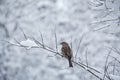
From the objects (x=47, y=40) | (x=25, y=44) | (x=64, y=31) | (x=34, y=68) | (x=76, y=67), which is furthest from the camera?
(x=34, y=68)

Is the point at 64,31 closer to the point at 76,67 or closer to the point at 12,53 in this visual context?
the point at 12,53

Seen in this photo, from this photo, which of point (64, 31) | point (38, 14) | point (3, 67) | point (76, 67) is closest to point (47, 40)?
point (64, 31)

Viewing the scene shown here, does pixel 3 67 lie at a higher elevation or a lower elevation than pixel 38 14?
lower

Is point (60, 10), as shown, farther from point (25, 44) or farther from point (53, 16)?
point (25, 44)

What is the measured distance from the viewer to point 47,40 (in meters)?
9.26

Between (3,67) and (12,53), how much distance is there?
66.4 inches

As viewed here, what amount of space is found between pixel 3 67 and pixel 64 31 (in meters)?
3.06

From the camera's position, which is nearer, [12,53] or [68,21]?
[68,21]

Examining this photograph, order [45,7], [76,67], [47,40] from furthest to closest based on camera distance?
[45,7], [47,40], [76,67]

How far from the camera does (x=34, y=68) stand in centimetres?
1178

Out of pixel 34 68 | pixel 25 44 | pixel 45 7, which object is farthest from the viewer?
pixel 45 7

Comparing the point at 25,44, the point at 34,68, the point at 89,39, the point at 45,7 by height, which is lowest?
the point at 34,68

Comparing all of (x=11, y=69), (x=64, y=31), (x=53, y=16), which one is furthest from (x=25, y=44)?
(x=53, y=16)

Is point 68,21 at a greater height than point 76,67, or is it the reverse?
point 76,67
